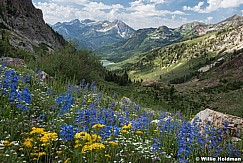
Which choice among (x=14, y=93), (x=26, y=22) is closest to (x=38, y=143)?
(x=14, y=93)

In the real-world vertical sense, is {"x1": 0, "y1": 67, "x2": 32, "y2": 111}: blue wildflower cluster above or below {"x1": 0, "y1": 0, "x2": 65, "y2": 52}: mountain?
below

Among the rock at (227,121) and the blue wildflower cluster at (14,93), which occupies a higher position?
the blue wildflower cluster at (14,93)

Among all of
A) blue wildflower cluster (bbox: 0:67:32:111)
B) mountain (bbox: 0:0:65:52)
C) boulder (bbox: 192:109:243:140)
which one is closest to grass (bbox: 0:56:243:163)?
blue wildflower cluster (bbox: 0:67:32:111)

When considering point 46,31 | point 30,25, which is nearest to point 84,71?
point 30,25

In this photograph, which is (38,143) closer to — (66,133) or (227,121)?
(66,133)

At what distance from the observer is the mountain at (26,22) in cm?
8481

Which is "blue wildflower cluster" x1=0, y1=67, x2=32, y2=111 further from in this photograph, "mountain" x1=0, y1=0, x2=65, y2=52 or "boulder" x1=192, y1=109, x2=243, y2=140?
"mountain" x1=0, y1=0, x2=65, y2=52

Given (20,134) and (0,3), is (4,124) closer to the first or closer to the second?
(20,134)

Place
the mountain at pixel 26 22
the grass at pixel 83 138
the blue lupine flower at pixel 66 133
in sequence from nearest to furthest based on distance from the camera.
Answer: the grass at pixel 83 138 < the blue lupine flower at pixel 66 133 < the mountain at pixel 26 22

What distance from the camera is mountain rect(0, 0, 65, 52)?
84812 mm

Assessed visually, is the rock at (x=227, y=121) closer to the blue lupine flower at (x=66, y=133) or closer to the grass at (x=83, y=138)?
the grass at (x=83, y=138)

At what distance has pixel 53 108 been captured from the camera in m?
8.56

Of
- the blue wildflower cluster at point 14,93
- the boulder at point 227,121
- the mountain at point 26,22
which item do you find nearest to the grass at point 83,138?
the blue wildflower cluster at point 14,93

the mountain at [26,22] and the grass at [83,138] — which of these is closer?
the grass at [83,138]
